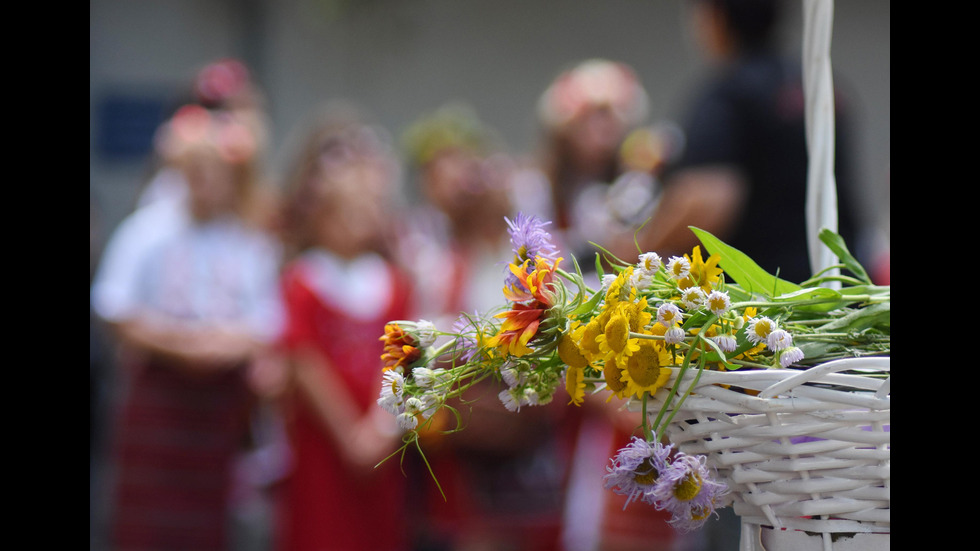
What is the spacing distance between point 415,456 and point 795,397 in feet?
7.53

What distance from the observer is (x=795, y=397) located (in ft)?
2.22

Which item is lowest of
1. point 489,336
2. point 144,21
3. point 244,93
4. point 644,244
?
point 489,336

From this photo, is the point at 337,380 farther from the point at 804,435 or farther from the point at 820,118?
the point at 804,435

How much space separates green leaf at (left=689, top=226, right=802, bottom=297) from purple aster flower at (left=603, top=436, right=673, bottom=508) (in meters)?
0.17

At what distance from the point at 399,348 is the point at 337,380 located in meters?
2.01

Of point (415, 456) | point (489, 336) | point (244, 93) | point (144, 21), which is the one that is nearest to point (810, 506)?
point (489, 336)

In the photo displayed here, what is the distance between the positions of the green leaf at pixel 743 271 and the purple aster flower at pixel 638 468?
0.56ft

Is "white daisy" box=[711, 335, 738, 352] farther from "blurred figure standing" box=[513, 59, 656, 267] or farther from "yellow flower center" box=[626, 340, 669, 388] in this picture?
"blurred figure standing" box=[513, 59, 656, 267]

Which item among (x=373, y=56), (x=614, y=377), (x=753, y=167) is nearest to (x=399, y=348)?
(x=614, y=377)

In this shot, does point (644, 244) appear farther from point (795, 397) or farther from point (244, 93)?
point (244, 93)

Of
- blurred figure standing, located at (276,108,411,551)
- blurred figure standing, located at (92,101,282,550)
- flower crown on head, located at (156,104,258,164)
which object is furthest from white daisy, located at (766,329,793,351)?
flower crown on head, located at (156,104,258,164)

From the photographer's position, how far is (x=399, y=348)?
0.74m

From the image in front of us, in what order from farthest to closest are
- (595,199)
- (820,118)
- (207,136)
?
1. (207,136)
2. (595,199)
3. (820,118)

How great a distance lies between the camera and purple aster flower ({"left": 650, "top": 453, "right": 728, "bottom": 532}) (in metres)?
0.67
